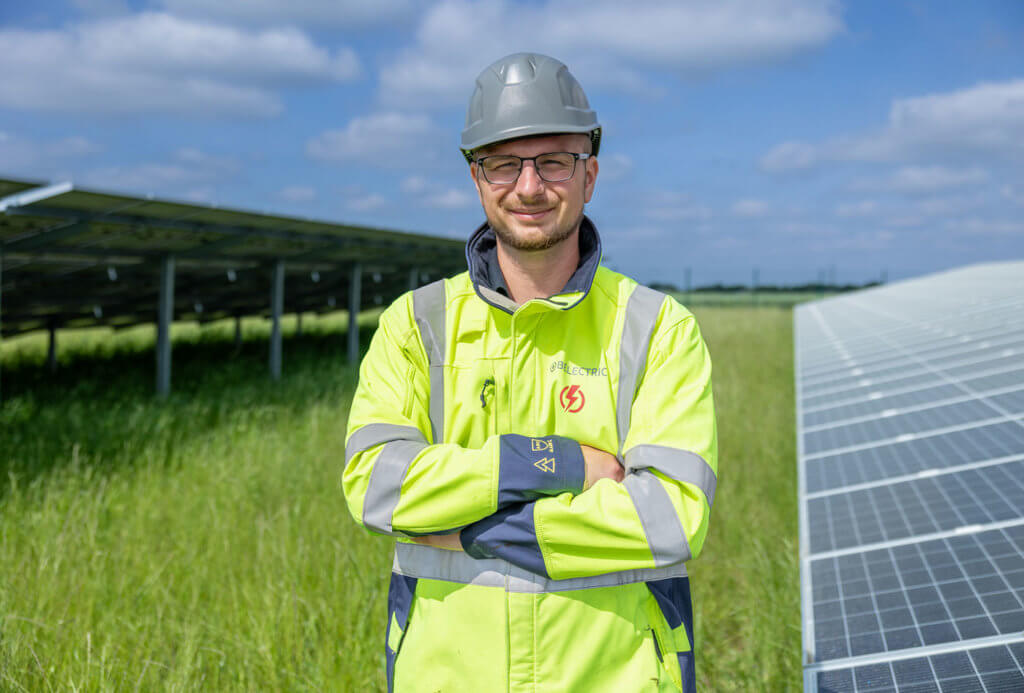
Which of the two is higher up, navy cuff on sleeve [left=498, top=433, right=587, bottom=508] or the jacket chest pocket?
the jacket chest pocket

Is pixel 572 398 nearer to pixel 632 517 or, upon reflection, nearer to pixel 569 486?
pixel 569 486

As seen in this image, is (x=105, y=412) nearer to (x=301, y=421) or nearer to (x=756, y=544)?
(x=301, y=421)

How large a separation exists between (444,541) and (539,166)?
102cm

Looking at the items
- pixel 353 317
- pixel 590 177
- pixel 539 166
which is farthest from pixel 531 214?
pixel 353 317

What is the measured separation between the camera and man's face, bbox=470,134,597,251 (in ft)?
6.27

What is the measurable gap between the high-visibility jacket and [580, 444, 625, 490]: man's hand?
0.04 m

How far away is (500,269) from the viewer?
211 cm

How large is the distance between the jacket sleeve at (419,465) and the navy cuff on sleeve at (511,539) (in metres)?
0.03

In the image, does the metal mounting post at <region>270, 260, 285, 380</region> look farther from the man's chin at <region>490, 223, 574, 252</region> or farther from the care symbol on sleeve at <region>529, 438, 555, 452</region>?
the care symbol on sleeve at <region>529, 438, 555, 452</region>

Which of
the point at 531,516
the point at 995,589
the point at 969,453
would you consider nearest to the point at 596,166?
the point at 531,516

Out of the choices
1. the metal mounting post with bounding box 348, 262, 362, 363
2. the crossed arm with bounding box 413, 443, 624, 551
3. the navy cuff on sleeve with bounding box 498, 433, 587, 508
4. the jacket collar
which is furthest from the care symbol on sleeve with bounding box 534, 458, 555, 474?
the metal mounting post with bounding box 348, 262, 362, 363

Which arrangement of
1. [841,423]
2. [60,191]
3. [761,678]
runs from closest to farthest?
[761,678] < [841,423] < [60,191]

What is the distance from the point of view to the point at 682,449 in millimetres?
1814

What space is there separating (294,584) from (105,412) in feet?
18.8
